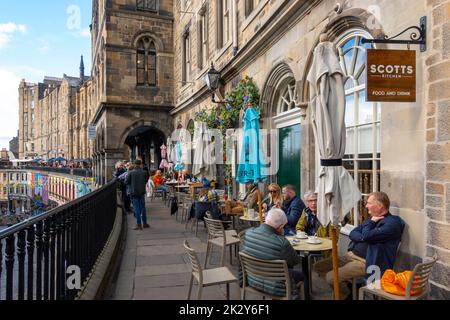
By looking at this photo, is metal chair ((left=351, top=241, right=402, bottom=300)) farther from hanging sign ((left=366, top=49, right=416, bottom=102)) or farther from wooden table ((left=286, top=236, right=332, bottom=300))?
hanging sign ((left=366, top=49, right=416, bottom=102))

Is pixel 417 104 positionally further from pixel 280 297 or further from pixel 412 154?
pixel 280 297

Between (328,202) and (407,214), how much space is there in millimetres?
1391

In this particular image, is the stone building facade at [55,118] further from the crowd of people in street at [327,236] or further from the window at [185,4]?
the crowd of people in street at [327,236]

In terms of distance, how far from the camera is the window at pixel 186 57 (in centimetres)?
1772

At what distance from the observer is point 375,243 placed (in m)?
3.76

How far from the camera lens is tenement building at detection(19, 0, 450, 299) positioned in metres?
3.92

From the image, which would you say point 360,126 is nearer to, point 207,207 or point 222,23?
point 207,207

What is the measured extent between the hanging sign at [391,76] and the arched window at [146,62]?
1762 centimetres

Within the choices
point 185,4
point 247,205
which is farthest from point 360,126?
point 185,4

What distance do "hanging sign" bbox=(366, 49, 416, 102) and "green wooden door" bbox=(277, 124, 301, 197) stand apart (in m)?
3.78

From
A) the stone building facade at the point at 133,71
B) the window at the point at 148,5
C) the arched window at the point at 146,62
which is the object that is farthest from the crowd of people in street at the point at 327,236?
the window at the point at 148,5

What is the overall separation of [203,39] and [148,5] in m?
7.62

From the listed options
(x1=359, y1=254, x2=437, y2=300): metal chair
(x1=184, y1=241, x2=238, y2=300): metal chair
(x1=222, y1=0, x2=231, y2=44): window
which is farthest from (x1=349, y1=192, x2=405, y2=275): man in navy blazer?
(x1=222, y1=0, x2=231, y2=44): window
